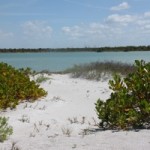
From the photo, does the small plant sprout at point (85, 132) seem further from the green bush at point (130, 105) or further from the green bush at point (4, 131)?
the green bush at point (4, 131)

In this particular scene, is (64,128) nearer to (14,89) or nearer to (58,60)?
(14,89)

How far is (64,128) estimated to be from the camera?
6.91 m

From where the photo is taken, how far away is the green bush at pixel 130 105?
6.71 m

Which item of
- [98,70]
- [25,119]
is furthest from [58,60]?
[25,119]

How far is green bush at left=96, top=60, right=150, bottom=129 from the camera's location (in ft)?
22.0

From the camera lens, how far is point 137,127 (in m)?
6.79

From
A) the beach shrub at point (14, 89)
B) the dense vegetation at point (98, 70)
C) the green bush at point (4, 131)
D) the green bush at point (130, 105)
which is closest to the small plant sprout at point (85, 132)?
the green bush at point (130, 105)

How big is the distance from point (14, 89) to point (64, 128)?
2.56 meters

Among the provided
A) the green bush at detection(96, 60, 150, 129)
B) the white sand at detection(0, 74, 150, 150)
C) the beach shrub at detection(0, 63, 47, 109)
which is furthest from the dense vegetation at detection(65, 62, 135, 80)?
the green bush at detection(96, 60, 150, 129)

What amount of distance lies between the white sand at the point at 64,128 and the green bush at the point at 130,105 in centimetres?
32

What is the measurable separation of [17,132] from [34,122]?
2.60ft

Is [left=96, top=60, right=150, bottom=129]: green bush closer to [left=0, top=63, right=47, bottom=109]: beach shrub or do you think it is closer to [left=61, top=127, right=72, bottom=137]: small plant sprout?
[left=61, top=127, right=72, bottom=137]: small plant sprout

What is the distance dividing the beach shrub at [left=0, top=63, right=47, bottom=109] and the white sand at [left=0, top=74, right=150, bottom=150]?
7.2 inches

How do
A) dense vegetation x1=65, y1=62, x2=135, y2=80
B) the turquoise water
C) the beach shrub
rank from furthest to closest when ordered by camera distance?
1. the turquoise water
2. dense vegetation x1=65, y1=62, x2=135, y2=80
3. the beach shrub
